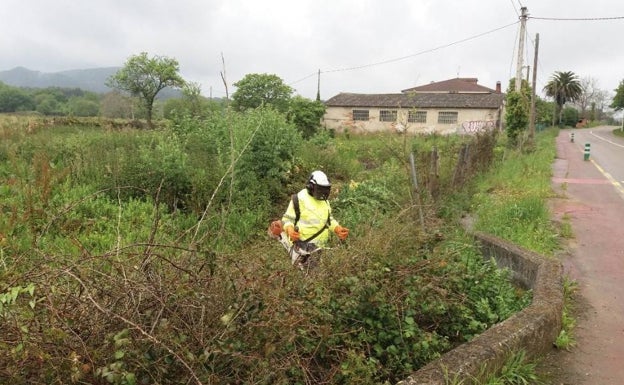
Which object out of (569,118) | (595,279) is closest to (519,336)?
(595,279)

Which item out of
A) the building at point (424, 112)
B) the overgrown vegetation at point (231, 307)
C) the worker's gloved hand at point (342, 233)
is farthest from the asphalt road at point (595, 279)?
the building at point (424, 112)

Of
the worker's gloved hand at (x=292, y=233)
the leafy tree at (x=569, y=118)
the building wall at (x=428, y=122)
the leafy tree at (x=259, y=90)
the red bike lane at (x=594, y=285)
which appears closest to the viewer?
the red bike lane at (x=594, y=285)

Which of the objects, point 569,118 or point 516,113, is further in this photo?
point 569,118

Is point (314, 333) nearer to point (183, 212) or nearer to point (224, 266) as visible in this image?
point (224, 266)

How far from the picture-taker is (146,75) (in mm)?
52531

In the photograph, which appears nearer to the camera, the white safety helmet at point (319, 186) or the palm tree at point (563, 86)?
the white safety helmet at point (319, 186)

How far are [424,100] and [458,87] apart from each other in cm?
2172

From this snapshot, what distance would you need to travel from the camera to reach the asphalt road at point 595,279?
3.49 meters

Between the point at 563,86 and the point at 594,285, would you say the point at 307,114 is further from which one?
the point at 563,86

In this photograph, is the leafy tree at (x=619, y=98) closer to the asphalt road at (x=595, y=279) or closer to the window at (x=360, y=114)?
the window at (x=360, y=114)

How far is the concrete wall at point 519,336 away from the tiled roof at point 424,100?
33.5m

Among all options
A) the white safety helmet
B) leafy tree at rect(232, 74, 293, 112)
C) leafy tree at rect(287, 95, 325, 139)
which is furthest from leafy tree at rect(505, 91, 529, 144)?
leafy tree at rect(232, 74, 293, 112)

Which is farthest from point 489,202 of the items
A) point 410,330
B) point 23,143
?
point 23,143

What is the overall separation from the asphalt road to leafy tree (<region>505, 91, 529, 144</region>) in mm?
10408
